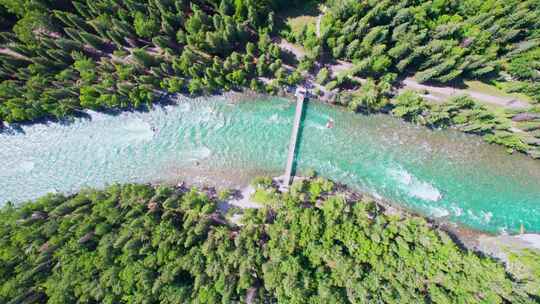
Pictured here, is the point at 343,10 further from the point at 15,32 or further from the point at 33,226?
the point at 33,226

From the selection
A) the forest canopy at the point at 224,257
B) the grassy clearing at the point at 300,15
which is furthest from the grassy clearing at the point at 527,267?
the grassy clearing at the point at 300,15

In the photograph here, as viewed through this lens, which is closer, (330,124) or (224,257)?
(224,257)

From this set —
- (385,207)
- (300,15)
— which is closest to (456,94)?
(385,207)

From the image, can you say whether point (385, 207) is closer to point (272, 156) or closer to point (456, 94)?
point (272, 156)

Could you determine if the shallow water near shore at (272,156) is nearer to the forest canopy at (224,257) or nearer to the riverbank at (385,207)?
the riverbank at (385,207)

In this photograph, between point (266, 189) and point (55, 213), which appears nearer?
point (55, 213)

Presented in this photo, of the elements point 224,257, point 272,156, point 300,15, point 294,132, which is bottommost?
point 224,257

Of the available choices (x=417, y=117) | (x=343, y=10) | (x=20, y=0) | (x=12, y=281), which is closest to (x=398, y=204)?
(x=417, y=117)
